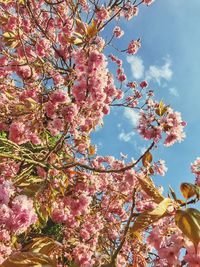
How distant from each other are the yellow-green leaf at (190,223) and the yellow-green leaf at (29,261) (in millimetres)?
513

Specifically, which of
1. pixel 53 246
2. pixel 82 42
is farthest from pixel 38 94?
pixel 53 246

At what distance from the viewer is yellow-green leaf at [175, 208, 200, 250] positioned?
1331 millimetres

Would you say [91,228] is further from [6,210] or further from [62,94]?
[6,210]

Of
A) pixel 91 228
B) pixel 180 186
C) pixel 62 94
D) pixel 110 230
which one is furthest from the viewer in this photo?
pixel 110 230

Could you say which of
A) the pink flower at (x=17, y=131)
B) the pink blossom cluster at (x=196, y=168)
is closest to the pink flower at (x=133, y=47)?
the pink flower at (x=17, y=131)

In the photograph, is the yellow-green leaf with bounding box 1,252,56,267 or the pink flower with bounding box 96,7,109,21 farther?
the pink flower with bounding box 96,7,109,21

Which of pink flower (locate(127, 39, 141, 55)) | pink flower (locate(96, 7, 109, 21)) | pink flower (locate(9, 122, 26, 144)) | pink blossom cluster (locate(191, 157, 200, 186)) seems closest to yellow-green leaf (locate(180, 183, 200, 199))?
pink blossom cluster (locate(191, 157, 200, 186))

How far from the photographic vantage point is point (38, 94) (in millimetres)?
5039

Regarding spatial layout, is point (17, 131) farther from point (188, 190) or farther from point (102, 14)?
point (188, 190)

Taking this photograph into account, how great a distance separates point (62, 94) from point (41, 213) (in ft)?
4.92

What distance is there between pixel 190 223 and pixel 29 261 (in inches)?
24.6

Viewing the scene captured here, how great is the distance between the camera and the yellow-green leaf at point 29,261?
1.29m

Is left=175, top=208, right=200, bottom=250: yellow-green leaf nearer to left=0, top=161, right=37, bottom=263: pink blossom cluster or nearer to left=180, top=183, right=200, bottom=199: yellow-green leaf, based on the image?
left=180, top=183, right=200, bottom=199: yellow-green leaf

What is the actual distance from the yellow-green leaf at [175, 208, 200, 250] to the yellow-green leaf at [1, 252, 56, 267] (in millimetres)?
513
